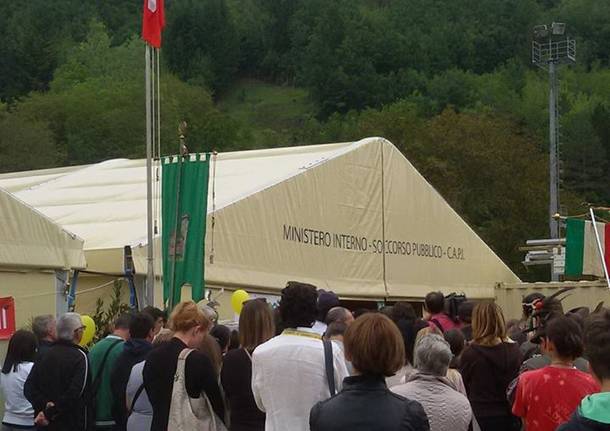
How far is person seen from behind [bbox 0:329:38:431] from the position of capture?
8828 millimetres

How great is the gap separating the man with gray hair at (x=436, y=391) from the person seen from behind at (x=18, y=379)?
161 inches

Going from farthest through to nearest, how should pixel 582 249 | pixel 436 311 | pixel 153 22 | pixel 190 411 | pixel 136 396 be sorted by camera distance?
pixel 582 249 < pixel 153 22 < pixel 436 311 < pixel 136 396 < pixel 190 411

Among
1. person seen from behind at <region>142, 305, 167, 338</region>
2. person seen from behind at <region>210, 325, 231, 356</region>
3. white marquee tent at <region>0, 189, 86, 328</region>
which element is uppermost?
white marquee tent at <region>0, 189, 86, 328</region>

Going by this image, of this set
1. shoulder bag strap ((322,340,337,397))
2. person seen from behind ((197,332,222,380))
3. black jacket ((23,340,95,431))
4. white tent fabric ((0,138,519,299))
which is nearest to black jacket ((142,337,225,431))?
person seen from behind ((197,332,222,380))

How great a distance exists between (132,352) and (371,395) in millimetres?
3855

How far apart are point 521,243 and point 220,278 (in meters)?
31.7

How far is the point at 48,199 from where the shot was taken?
18359mm

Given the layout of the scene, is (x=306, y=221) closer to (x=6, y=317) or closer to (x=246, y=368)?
(x=6, y=317)

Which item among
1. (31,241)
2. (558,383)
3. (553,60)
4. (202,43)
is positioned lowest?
(558,383)

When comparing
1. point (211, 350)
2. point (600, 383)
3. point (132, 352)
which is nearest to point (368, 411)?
point (600, 383)

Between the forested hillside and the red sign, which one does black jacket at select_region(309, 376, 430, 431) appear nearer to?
the red sign

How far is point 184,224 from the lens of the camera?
42.1ft

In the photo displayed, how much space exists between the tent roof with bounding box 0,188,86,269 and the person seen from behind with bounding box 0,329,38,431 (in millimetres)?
2931

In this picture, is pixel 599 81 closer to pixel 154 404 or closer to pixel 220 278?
pixel 220 278
